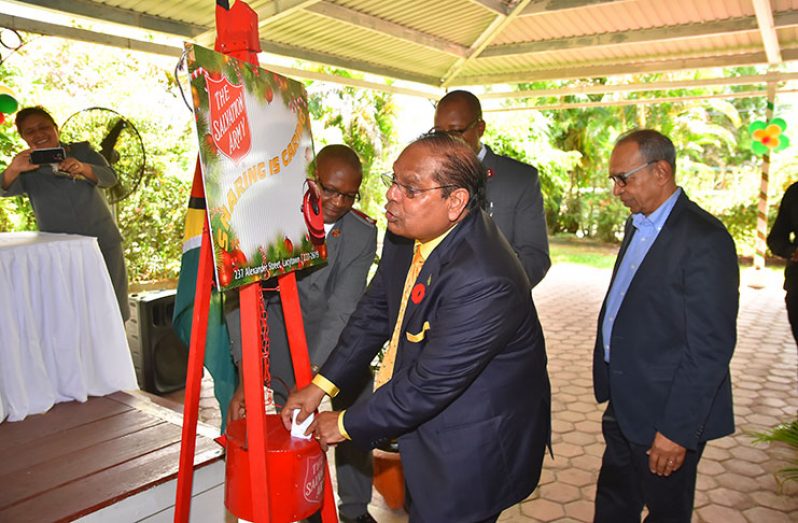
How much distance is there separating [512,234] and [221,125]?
1.41 m

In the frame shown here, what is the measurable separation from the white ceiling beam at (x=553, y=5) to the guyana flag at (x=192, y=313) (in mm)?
4467

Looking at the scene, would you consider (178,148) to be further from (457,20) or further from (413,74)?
(457,20)

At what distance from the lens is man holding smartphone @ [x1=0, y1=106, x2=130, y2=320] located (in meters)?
3.77

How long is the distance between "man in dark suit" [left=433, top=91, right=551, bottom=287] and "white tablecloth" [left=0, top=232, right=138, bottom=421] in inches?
86.9

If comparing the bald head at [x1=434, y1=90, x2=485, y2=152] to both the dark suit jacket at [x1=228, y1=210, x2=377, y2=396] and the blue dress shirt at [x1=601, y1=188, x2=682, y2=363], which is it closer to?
the dark suit jacket at [x1=228, y1=210, x2=377, y2=396]

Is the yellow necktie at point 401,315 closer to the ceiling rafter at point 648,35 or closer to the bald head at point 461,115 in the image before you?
the bald head at point 461,115

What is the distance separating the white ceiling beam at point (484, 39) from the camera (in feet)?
18.4

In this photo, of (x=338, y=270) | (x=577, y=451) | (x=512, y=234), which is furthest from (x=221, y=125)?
(x=577, y=451)

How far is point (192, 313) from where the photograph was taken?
2266 mm

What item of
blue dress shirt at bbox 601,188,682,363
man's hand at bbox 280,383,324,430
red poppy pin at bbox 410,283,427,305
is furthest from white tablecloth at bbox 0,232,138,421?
blue dress shirt at bbox 601,188,682,363

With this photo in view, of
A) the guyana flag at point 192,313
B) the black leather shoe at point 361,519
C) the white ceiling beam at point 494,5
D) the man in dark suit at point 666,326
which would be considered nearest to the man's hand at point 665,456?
the man in dark suit at point 666,326

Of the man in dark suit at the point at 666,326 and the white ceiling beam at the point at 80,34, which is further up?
the white ceiling beam at the point at 80,34

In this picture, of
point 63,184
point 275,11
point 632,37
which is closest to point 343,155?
point 63,184

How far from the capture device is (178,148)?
26.9 feet
